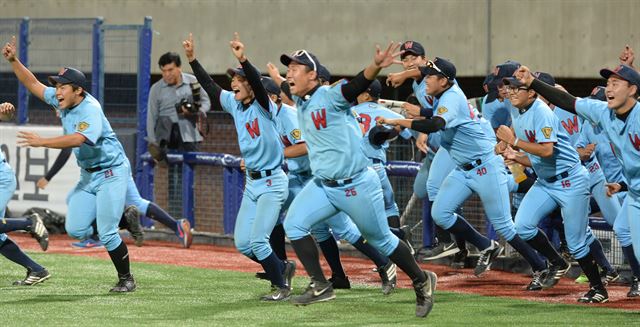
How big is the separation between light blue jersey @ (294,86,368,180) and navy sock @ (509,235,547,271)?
258 centimetres

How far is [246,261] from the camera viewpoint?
44.9ft

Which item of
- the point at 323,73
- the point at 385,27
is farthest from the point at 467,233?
the point at 385,27

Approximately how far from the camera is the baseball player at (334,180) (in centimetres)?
900

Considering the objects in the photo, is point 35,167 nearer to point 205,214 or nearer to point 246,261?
point 205,214

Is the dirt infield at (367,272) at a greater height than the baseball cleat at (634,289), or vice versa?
the baseball cleat at (634,289)

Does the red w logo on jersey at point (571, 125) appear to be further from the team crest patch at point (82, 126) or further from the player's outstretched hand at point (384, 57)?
the team crest patch at point (82, 126)

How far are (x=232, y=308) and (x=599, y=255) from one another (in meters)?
3.53

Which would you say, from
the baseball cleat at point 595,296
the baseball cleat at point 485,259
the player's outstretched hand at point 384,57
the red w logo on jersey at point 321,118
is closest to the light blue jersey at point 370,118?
the baseball cleat at point 485,259

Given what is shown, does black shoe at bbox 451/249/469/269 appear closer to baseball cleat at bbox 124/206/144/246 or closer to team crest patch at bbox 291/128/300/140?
team crest patch at bbox 291/128/300/140

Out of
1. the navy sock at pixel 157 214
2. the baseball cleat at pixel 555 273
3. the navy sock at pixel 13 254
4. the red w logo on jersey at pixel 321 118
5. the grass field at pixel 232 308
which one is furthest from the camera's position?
the navy sock at pixel 157 214

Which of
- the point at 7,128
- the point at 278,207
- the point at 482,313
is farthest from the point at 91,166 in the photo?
the point at 7,128

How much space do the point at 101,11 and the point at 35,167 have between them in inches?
184

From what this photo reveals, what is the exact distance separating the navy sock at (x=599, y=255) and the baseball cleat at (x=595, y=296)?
2.74 feet

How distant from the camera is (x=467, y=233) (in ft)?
38.2
